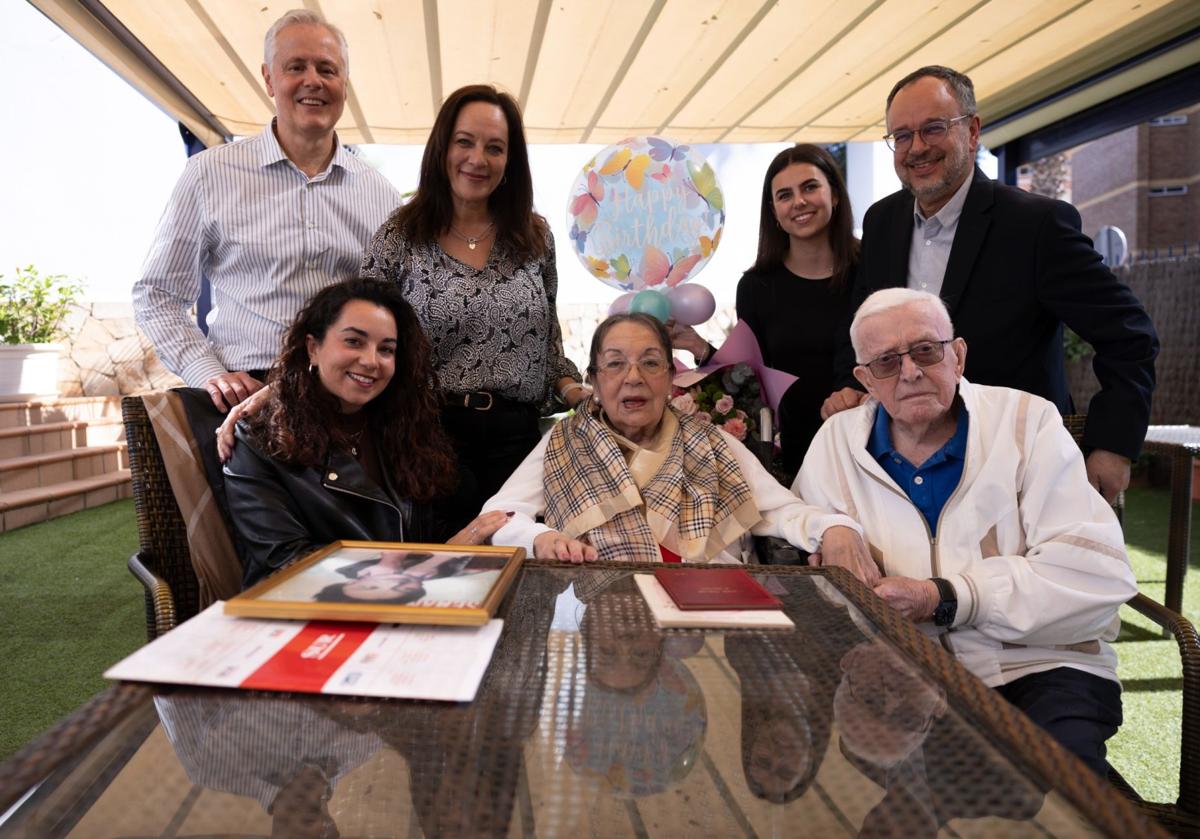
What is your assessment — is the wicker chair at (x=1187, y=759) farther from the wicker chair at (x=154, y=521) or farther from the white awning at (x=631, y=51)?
the white awning at (x=631, y=51)

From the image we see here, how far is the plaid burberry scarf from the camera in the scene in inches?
77.7

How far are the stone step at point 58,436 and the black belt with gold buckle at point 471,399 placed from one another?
4.59m

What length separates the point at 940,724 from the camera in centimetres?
91

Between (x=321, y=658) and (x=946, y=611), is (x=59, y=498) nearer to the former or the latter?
(x=321, y=658)

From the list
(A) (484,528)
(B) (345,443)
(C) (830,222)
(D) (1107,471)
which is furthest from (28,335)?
(D) (1107,471)

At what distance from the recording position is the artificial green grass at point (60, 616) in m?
2.52

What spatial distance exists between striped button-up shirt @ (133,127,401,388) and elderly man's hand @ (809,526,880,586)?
1.60 m

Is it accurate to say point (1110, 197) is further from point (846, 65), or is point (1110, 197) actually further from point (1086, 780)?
point (1086, 780)

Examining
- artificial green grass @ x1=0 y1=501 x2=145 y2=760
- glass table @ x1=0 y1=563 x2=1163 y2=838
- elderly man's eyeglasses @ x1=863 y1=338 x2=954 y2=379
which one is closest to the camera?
glass table @ x1=0 y1=563 x2=1163 y2=838

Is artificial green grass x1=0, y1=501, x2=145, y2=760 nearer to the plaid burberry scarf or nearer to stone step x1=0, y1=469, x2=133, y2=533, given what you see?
stone step x1=0, y1=469, x2=133, y2=533

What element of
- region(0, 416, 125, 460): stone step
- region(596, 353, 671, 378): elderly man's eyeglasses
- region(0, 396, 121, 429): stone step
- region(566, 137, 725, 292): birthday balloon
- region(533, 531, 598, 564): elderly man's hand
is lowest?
region(0, 416, 125, 460): stone step

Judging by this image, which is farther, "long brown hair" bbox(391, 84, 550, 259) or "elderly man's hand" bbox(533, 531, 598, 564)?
"long brown hair" bbox(391, 84, 550, 259)

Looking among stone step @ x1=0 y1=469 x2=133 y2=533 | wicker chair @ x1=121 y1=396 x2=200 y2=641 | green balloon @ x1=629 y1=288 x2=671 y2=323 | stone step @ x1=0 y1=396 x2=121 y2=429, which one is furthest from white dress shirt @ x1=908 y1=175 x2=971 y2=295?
stone step @ x1=0 y1=396 x2=121 y2=429

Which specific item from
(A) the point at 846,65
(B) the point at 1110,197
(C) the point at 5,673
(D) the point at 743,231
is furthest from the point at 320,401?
Answer: (B) the point at 1110,197
